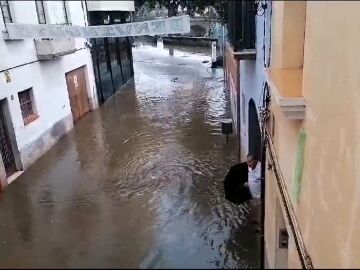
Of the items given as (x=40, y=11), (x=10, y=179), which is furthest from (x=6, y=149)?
(x=40, y=11)

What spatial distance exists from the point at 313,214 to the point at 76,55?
13.4ft

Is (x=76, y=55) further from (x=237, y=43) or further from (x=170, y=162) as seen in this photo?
(x=237, y=43)

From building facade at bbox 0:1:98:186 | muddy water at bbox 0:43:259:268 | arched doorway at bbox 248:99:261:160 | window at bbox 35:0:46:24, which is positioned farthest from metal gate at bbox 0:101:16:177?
arched doorway at bbox 248:99:261:160

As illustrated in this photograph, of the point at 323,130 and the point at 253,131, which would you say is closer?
the point at 323,130

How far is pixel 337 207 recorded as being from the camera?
989 millimetres

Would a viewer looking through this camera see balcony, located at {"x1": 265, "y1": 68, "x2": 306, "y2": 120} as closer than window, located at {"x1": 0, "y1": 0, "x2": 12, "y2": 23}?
Yes

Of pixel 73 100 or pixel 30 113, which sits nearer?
pixel 30 113

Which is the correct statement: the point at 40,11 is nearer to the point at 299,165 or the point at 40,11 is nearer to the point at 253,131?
the point at 253,131

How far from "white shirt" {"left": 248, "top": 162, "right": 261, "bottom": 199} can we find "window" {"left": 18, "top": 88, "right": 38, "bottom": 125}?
132 inches

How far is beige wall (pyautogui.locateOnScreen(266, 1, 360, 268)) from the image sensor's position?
0.56 metres

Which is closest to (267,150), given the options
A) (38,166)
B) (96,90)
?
Result: (38,166)

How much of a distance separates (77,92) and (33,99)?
1.99 ft

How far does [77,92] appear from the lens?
4.25 meters

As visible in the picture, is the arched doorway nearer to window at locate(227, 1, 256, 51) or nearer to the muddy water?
window at locate(227, 1, 256, 51)
